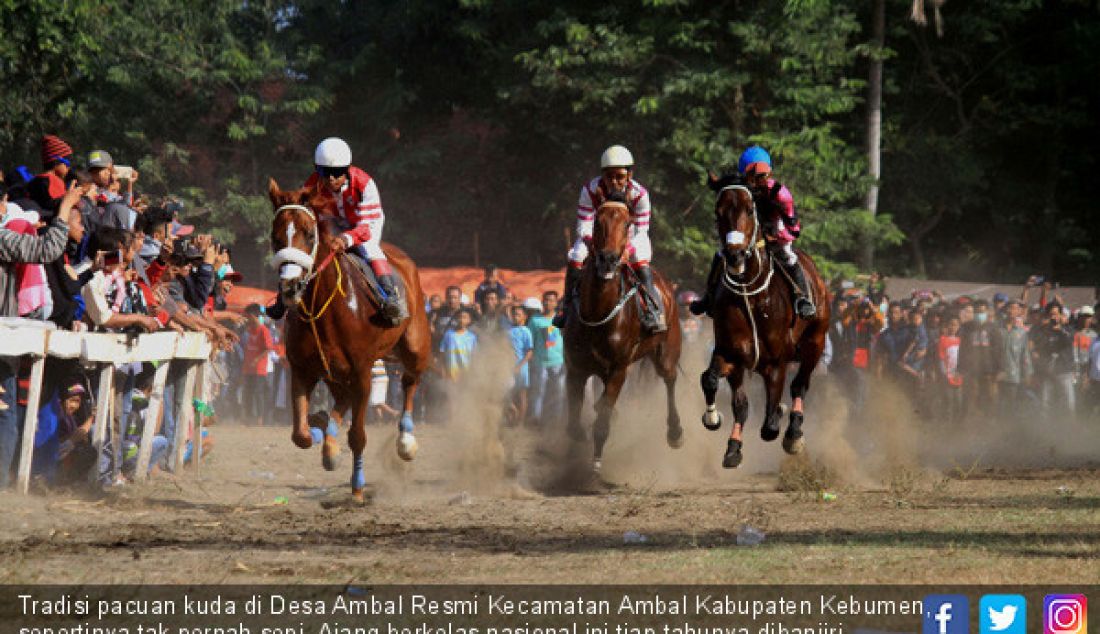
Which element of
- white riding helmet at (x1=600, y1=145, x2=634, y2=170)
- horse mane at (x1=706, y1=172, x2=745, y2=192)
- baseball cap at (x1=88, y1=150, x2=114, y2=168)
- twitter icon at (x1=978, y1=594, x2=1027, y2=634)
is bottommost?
twitter icon at (x1=978, y1=594, x2=1027, y2=634)

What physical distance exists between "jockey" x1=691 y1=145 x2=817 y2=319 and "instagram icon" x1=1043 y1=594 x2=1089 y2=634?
23.0ft

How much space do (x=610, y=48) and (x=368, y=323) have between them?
20.8 meters

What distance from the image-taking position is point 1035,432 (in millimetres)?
24016

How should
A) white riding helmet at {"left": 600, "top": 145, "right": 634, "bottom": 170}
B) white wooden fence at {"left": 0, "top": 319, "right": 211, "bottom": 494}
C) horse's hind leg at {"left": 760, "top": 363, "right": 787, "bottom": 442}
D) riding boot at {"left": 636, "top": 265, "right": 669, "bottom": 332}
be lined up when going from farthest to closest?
1. riding boot at {"left": 636, "top": 265, "right": 669, "bottom": 332}
2. white riding helmet at {"left": 600, "top": 145, "right": 634, "bottom": 170}
3. horse's hind leg at {"left": 760, "top": 363, "right": 787, "bottom": 442}
4. white wooden fence at {"left": 0, "top": 319, "right": 211, "bottom": 494}

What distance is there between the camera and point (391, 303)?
13.8m

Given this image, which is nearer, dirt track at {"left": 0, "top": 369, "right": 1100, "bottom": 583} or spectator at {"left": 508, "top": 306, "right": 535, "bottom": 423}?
dirt track at {"left": 0, "top": 369, "right": 1100, "bottom": 583}

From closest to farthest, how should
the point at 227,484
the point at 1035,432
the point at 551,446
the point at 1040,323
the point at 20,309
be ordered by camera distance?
1. the point at 20,309
2. the point at 227,484
3. the point at 551,446
4. the point at 1035,432
5. the point at 1040,323

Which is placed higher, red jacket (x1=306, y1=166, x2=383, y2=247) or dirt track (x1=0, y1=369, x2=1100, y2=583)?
red jacket (x1=306, y1=166, x2=383, y2=247)

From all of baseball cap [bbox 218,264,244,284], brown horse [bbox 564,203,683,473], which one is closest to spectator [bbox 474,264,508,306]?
baseball cap [bbox 218,264,244,284]

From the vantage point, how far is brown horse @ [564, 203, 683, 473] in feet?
49.8

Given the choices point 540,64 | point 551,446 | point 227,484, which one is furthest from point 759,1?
point 227,484

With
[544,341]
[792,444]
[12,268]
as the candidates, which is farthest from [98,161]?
[544,341]

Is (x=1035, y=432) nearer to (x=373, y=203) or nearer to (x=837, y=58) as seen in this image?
(x=837, y=58)

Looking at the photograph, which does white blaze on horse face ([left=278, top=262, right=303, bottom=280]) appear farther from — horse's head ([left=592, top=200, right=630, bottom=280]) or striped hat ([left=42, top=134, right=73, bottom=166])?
horse's head ([left=592, top=200, right=630, bottom=280])
